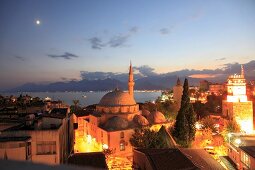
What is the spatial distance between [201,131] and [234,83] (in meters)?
9.60

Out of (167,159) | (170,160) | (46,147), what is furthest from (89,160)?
(170,160)

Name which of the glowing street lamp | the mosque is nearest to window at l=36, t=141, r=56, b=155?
the mosque

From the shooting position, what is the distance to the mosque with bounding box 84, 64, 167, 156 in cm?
2441

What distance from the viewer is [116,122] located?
25625 millimetres

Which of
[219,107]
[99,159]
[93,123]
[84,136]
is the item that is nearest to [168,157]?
[99,159]

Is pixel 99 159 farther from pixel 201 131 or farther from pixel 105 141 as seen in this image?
pixel 201 131

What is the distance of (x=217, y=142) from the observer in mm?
26750

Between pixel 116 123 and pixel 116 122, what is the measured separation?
137mm

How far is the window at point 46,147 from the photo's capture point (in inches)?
488

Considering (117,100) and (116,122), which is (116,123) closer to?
(116,122)

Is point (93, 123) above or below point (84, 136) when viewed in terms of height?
above

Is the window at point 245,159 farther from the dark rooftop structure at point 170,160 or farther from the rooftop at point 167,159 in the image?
the rooftop at point 167,159

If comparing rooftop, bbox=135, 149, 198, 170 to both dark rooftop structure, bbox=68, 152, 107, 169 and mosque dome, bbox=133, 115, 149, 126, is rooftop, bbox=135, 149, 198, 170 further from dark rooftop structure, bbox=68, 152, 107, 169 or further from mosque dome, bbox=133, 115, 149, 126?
mosque dome, bbox=133, 115, 149, 126

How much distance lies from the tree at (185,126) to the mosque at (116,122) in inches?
127
